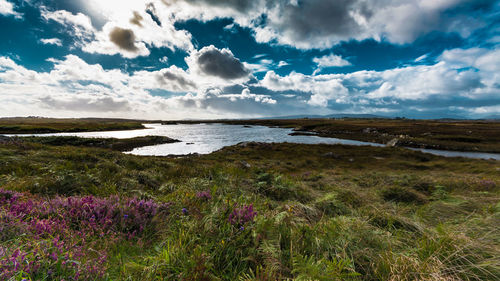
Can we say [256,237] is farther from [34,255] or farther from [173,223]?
[34,255]

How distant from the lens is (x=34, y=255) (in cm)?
194

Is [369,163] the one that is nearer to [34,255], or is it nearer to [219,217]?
[219,217]

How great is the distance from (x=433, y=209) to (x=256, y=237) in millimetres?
6572

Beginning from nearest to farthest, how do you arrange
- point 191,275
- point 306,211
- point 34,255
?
point 34,255 < point 191,275 < point 306,211

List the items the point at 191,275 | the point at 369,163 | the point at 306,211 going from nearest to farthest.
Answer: the point at 191,275, the point at 306,211, the point at 369,163

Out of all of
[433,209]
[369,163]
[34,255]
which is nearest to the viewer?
[34,255]

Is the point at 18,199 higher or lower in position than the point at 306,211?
higher

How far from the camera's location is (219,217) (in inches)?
129

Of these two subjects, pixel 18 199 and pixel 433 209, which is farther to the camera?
pixel 433 209

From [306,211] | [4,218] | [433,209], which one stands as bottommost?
[433,209]

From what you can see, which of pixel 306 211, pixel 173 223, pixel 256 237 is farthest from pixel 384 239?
pixel 173 223

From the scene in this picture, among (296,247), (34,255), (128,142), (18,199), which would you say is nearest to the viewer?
(34,255)

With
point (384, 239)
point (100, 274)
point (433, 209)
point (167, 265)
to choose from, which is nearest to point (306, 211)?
point (384, 239)

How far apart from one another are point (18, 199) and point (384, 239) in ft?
24.2
